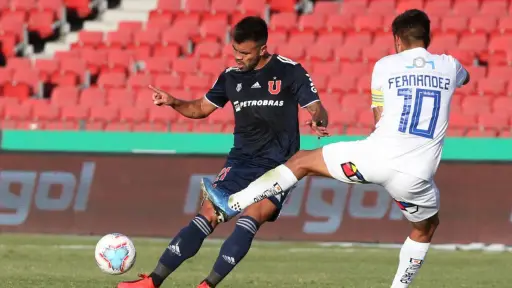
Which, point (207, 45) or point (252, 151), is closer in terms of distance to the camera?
point (252, 151)

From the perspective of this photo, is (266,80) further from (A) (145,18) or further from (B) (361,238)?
(A) (145,18)

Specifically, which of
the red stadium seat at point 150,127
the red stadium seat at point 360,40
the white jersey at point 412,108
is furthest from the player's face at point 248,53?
the red stadium seat at point 360,40

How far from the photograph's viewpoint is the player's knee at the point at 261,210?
8.32m

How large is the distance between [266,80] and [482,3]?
15297 millimetres

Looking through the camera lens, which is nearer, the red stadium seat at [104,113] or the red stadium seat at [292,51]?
the red stadium seat at [104,113]

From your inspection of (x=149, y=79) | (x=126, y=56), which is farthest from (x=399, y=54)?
(x=126, y=56)

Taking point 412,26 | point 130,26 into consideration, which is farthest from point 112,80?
point 412,26

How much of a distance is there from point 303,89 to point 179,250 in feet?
5.02

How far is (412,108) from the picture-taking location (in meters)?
7.59

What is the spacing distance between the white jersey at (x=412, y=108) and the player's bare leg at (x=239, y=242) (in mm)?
1144

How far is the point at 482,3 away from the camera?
2295 centimetres

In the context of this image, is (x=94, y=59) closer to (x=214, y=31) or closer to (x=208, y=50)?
(x=208, y=50)

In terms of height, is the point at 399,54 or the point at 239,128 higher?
the point at 399,54

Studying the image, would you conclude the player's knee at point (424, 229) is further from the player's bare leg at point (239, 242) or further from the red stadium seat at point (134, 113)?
the red stadium seat at point (134, 113)
